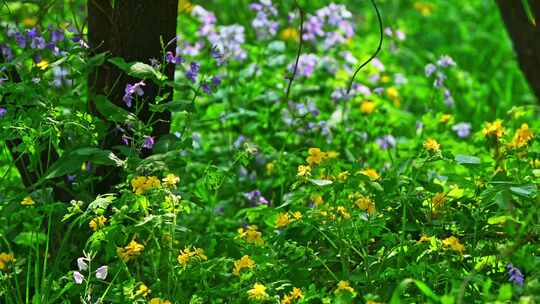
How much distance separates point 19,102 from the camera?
8.68 feet

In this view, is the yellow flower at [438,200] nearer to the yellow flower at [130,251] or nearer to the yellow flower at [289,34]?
the yellow flower at [130,251]

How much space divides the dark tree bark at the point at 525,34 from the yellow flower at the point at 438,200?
60 cm

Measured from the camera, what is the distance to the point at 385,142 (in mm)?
3799

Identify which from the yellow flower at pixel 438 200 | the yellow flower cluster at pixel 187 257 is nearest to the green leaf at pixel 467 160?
the yellow flower at pixel 438 200

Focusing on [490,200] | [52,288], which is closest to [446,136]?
[490,200]

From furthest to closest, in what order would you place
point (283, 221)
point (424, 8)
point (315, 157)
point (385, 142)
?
point (424, 8), point (385, 142), point (315, 157), point (283, 221)

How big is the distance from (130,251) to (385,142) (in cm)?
168

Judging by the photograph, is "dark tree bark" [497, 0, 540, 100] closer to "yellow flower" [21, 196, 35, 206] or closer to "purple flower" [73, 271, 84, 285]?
"purple flower" [73, 271, 84, 285]

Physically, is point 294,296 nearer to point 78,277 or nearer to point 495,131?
point 78,277

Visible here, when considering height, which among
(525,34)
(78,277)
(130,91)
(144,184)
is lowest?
(78,277)

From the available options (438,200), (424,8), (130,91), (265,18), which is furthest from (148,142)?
(424,8)

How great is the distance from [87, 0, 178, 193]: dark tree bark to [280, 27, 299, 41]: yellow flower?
1893 millimetres

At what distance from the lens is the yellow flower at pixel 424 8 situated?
5.92m

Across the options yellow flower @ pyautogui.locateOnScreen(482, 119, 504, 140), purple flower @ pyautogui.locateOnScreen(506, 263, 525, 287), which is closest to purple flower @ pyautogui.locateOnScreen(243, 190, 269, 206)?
yellow flower @ pyautogui.locateOnScreen(482, 119, 504, 140)
